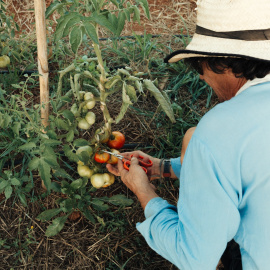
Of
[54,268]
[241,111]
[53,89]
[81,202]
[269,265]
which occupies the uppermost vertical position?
[241,111]

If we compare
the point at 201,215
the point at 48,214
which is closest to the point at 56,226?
the point at 48,214

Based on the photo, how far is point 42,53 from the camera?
156 cm

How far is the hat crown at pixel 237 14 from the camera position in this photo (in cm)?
105

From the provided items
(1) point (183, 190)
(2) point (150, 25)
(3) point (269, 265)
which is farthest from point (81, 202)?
(2) point (150, 25)

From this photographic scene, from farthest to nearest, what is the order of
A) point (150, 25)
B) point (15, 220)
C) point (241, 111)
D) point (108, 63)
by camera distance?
point (150, 25)
point (108, 63)
point (15, 220)
point (241, 111)

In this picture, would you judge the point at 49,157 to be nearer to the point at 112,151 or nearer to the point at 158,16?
the point at 112,151

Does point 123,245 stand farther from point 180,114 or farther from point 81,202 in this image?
point 180,114

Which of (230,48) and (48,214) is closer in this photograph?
(230,48)

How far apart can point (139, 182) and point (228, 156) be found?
52cm

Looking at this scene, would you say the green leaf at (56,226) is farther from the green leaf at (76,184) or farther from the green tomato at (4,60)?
the green tomato at (4,60)

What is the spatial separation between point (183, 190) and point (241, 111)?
0.92 feet

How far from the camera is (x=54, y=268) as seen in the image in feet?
5.93

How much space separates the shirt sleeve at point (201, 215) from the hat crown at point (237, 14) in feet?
1.17

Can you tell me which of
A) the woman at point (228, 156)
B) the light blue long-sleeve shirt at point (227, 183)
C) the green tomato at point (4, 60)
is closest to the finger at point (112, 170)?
the woman at point (228, 156)
